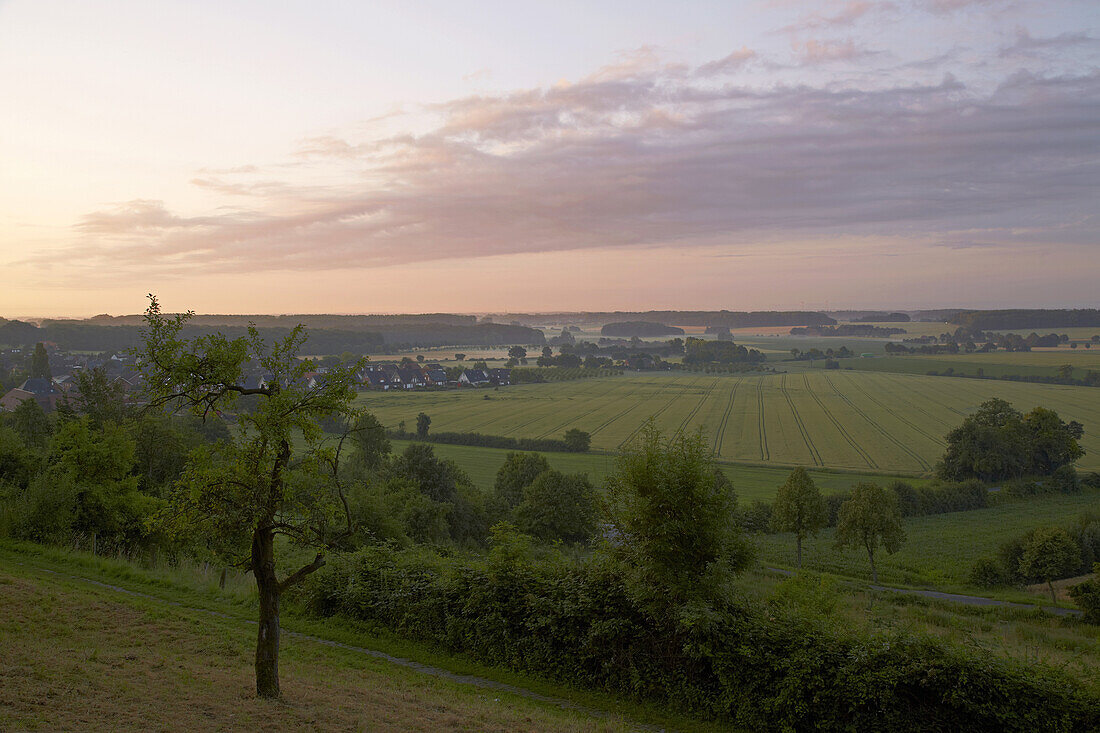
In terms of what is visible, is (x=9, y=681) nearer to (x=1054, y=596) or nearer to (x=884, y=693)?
(x=884, y=693)

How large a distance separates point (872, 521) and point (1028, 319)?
586 ft

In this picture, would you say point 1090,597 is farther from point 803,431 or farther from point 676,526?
point 803,431

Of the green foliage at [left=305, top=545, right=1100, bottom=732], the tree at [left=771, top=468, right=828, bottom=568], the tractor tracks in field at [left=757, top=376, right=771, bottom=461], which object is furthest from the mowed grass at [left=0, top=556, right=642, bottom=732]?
the tractor tracks in field at [left=757, top=376, right=771, bottom=461]

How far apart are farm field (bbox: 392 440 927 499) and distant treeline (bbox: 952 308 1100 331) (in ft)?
476

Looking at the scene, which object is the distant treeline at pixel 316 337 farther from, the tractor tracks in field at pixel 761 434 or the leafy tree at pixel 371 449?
the tractor tracks in field at pixel 761 434

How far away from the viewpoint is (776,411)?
95750 mm

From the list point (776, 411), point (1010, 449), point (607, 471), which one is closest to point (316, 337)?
point (607, 471)

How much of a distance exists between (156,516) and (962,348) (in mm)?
189433

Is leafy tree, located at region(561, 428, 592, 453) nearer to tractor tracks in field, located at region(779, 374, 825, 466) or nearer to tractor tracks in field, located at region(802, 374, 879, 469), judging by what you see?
tractor tracks in field, located at region(779, 374, 825, 466)

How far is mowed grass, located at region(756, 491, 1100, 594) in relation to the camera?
129 ft

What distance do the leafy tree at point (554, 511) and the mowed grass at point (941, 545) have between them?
1228 cm

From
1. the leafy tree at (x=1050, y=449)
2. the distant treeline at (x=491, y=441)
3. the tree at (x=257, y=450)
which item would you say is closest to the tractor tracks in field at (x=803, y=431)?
the leafy tree at (x=1050, y=449)

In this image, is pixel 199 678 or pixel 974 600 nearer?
pixel 199 678

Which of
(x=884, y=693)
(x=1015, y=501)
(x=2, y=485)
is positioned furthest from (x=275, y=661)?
(x=1015, y=501)
